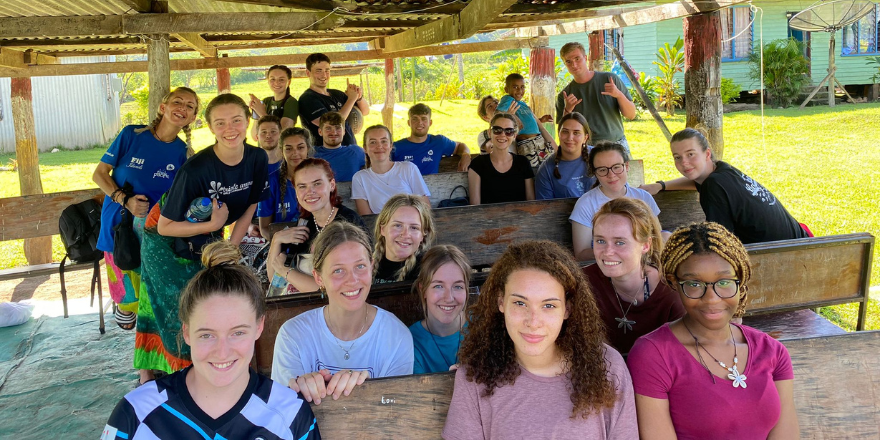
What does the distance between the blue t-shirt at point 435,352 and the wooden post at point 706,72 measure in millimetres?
4880

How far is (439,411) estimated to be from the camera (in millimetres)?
2205

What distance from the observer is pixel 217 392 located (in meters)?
2.00

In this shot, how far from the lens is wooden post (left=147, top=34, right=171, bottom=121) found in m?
5.12

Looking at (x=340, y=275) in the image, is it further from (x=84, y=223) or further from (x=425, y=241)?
(x=84, y=223)

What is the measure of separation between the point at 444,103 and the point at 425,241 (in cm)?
2356

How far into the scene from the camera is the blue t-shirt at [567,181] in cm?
512

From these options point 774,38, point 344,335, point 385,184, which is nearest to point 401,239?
point 344,335

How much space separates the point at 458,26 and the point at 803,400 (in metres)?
4.39

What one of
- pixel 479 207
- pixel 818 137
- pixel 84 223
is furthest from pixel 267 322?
pixel 818 137

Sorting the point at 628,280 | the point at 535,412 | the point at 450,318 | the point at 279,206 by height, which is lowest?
the point at 535,412

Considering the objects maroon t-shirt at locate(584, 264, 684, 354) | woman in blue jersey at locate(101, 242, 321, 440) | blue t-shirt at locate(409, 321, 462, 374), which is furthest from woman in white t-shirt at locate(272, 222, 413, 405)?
maroon t-shirt at locate(584, 264, 684, 354)

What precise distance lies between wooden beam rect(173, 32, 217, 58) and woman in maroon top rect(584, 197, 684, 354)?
17.6ft

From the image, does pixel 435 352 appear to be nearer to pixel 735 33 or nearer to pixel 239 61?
pixel 239 61

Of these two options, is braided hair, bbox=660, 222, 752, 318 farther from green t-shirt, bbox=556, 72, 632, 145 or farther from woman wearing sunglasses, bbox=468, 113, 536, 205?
green t-shirt, bbox=556, 72, 632, 145
